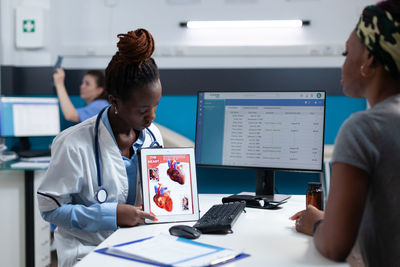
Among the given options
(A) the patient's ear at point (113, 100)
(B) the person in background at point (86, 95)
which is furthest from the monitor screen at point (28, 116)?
(A) the patient's ear at point (113, 100)

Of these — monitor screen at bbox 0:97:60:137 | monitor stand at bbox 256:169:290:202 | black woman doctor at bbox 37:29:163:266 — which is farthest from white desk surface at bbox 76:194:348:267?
monitor screen at bbox 0:97:60:137

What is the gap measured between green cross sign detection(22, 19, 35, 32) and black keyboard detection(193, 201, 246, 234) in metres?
3.00

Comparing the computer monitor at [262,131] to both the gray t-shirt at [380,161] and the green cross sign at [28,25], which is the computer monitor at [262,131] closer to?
the gray t-shirt at [380,161]

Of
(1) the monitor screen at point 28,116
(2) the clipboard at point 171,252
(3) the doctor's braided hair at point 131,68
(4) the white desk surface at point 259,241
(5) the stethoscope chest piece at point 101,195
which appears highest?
(3) the doctor's braided hair at point 131,68

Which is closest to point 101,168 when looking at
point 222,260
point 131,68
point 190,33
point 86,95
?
point 131,68

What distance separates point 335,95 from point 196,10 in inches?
55.2

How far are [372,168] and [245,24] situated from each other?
120 inches

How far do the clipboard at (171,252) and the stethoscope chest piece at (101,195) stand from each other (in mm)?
297

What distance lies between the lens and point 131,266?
100 centimetres

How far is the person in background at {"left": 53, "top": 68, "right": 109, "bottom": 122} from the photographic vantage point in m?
3.62

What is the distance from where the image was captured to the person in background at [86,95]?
3.62 m

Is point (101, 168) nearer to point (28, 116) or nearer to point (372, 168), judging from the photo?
point (372, 168)

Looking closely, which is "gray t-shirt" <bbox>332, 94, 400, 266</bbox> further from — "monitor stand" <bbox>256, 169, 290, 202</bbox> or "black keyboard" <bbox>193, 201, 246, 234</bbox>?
"monitor stand" <bbox>256, 169, 290, 202</bbox>

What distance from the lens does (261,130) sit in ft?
6.02
